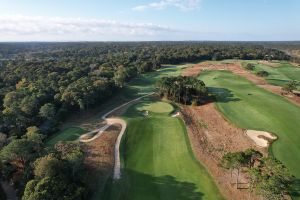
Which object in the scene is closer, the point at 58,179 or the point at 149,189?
the point at 58,179

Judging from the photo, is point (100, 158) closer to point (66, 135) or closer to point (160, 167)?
point (160, 167)

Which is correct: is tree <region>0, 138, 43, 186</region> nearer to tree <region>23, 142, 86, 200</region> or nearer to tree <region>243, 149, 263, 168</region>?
tree <region>23, 142, 86, 200</region>

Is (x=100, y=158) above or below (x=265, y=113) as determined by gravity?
below

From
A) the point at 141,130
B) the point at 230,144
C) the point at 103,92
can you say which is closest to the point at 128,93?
the point at 103,92

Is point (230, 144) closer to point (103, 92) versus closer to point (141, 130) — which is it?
point (141, 130)

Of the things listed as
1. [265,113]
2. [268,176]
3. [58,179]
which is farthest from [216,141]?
[58,179]

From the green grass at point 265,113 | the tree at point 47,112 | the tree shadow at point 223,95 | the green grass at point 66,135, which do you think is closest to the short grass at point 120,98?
the green grass at point 66,135

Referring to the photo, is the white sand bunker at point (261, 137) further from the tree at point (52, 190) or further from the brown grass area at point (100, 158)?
the tree at point (52, 190)
